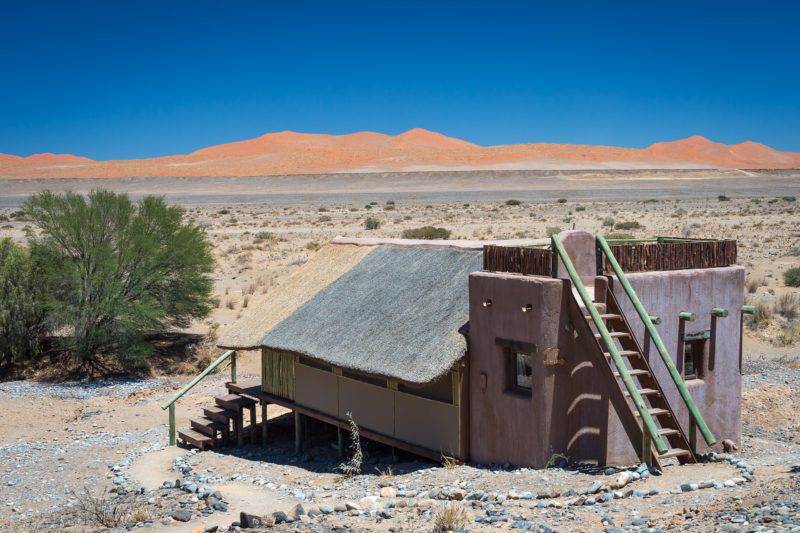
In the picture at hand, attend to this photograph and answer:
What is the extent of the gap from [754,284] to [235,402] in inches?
741

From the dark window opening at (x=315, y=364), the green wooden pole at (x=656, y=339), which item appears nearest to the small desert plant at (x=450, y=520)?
the green wooden pole at (x=656, y=339)

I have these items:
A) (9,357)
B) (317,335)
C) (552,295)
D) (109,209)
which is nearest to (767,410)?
(552,295)

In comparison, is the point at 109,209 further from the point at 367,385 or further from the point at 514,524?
the point at 514,524

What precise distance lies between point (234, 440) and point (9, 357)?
9.24m

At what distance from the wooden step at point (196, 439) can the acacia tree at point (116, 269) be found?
601 cm

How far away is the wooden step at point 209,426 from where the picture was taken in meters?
16.8

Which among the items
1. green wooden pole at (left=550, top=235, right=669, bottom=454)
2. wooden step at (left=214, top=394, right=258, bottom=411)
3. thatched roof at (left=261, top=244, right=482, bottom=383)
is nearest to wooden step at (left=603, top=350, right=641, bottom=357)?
green wooden pole at (left=550, top=235, right=669, bottom=454)

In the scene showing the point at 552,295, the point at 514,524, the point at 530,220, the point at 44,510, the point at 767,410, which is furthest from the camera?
the point at 530,220

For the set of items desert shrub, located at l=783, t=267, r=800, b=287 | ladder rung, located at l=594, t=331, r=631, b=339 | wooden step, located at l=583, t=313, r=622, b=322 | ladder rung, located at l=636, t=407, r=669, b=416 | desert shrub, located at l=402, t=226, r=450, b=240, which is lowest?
ladder rung, located at l=636, t=407, r=669, b=416

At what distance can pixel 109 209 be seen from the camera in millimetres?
23250

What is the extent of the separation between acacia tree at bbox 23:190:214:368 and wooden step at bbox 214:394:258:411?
229 inches

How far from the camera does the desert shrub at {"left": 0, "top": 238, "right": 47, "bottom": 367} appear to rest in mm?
22672

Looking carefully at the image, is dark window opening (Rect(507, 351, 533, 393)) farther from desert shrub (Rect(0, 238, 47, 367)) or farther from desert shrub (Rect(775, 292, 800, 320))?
desert shrub (Rect(775, 292, 800, 320))

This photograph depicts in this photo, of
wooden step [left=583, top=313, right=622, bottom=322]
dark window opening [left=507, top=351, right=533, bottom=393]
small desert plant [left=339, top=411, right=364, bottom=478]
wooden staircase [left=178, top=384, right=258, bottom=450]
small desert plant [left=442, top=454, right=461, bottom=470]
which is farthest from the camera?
wooden staircase [left=178, top=384, right=258, bottom=450]
